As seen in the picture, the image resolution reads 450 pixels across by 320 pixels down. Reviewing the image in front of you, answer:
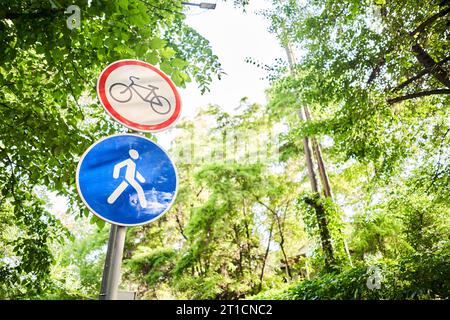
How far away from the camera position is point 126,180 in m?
1.26

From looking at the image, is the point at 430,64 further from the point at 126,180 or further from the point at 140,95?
the point at 126,180

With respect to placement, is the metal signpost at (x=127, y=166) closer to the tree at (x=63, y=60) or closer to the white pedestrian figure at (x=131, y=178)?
the white pedestrian figure at (x=131, y=178)

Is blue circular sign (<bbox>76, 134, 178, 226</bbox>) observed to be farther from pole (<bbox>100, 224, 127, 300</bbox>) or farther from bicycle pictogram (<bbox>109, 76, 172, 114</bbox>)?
bicycle pictogram (<bbox>109, 76, 172, 114</bbox>)

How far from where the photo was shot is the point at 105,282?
3.86 ft

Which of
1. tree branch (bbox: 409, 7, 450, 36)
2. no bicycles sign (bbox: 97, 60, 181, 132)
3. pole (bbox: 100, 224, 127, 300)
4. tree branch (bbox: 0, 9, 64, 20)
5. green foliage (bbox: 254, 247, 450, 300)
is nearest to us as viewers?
pole (bbox: 100, 224, 127, 300)

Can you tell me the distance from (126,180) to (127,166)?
0.06 metres

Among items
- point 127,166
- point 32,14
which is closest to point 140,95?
point 127,166

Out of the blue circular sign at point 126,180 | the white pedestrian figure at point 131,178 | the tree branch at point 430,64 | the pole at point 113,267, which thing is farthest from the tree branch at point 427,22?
the pole at point 113,267

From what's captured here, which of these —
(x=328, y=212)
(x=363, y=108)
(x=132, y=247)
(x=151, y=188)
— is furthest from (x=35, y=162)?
(x=132, y=247)

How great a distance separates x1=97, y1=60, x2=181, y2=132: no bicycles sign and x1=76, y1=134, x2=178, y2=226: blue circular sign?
0.56 ft

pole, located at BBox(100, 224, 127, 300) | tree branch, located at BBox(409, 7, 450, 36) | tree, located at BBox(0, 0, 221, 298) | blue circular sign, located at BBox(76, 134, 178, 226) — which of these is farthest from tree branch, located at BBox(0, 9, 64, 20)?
tree branch, located at BBox(409, 7, 450, 36)

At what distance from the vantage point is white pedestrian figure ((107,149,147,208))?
4.04ft

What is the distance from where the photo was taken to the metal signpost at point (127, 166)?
3.91ft
